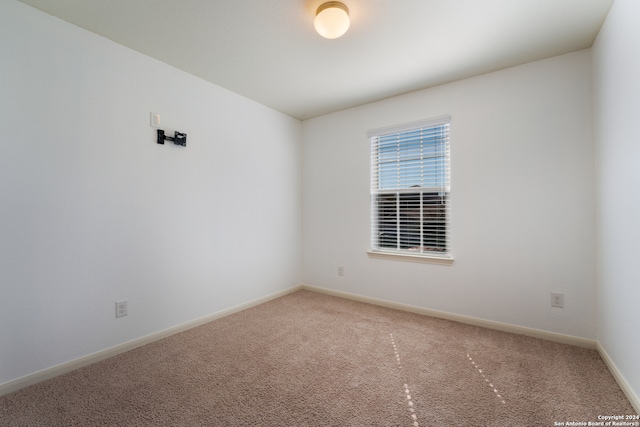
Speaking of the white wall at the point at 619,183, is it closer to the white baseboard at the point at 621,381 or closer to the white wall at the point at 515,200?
the white baseboard at the point at 621,381

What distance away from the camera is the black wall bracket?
254 cm

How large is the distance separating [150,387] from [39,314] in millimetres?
948

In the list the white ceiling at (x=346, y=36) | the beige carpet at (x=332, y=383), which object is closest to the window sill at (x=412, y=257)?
the beige carpet at (x=332, y=383)

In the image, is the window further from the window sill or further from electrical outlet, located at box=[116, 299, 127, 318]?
electrical outlet, located at box=[116, 299, 127, 318]

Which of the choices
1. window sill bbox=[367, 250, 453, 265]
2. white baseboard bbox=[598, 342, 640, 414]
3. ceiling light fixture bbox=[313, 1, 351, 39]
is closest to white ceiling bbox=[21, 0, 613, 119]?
ceiling light fixture bbox=[313, 1, 351, 39]

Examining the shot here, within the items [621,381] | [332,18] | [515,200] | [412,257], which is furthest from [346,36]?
[621,381]

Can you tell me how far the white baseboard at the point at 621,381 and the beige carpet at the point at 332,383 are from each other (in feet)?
0.12

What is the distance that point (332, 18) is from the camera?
1.83 meters

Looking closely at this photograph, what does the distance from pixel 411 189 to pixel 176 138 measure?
2600mm

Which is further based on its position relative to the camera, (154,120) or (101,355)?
(154,120)

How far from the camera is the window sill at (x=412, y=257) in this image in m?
2.97

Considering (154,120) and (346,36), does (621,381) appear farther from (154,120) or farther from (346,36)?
(154,120)

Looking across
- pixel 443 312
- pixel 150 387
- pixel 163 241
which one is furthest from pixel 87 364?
pixel 443 312

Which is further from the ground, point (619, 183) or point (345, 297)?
point (619, 183)
